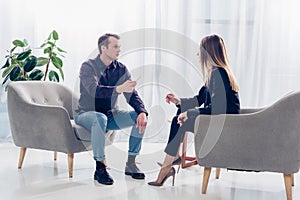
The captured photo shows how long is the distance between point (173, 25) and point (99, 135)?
6.47 feet

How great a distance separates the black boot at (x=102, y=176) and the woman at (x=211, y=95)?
0.92 ft

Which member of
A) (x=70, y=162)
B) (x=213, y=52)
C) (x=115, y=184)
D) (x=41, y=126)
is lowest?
(x=115, y=184)

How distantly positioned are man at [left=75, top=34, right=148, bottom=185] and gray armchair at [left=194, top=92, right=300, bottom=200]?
0.67 metres

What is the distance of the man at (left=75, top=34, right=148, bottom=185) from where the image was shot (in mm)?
3074

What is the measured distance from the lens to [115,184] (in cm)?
303

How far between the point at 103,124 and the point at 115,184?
1.38 ft

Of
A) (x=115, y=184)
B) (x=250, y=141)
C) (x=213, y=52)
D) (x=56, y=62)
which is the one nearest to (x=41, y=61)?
(x=56, y=62)

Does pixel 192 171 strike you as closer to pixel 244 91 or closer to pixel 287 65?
pixel 244 91

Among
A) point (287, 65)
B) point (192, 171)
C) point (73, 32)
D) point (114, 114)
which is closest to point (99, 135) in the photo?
point (114, 114)

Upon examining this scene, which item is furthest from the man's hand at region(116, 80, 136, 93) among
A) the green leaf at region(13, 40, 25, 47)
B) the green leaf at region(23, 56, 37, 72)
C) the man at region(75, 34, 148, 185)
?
the green leaf at region(13, 40, 25, 47)

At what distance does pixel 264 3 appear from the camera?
4422 mm

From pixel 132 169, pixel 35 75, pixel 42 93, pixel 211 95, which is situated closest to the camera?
pixel 211 95

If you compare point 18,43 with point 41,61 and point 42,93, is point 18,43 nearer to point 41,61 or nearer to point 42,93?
point 41,61

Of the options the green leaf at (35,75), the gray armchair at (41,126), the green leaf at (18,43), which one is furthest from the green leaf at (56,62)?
the gray armchair at (41,126)
